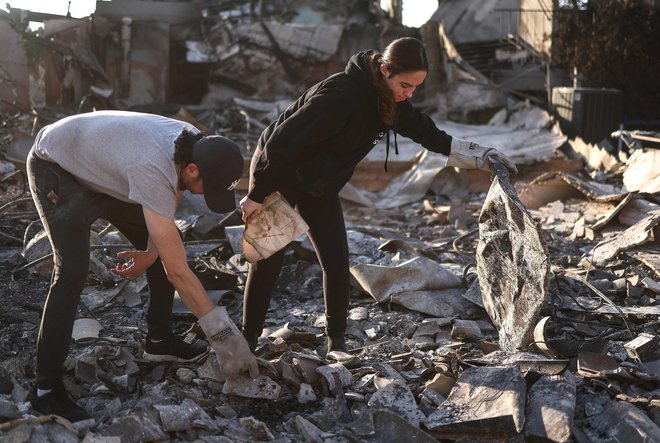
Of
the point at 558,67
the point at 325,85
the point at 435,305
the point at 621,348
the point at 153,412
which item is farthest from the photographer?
the point at 558,67

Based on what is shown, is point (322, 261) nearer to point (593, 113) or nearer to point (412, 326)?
point (412, 326)

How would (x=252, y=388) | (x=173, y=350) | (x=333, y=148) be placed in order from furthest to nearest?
(x=173, y=350) → (x=333, y=148) → (x=252, y=388)

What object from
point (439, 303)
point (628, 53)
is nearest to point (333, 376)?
point (439, 303)

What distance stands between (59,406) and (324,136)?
1604 millimetres

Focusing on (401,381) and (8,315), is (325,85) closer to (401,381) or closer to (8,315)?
(401,381)

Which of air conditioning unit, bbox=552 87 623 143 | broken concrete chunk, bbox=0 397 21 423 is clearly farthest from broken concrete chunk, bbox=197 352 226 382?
air conditioning unit, bbox=552 87 623 143

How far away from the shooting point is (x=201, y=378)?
11.5 ft

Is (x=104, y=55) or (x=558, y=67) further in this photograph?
(x=104, y=55)

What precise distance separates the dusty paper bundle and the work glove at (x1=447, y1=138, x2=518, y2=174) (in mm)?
937

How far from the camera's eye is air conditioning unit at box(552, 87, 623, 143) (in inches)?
447

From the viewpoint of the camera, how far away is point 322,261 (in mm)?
3787

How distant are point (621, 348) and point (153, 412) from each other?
2.49 metres

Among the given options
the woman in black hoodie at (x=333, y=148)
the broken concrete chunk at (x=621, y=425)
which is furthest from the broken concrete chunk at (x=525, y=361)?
the woman in black hoodie at (x=333, y=148)

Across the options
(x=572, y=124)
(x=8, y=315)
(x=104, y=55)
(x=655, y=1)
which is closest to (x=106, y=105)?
(x=104, y=55)
